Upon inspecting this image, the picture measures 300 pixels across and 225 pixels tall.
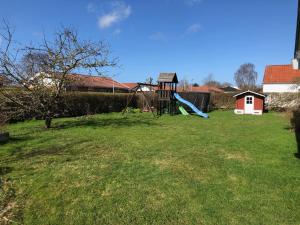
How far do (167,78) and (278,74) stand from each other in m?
19.5

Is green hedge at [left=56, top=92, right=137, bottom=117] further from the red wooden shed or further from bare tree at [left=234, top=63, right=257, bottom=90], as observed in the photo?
bare tree at [left=234, top=63, right=257, bottom=90]

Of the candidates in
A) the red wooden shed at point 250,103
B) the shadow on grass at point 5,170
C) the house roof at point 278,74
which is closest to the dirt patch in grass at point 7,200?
the shadow on grass at point 5,170

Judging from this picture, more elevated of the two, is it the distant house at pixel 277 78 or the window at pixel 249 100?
the distant house at pixel 277 78

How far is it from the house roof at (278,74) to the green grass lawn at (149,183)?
27130mm

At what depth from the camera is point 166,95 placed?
20062mm

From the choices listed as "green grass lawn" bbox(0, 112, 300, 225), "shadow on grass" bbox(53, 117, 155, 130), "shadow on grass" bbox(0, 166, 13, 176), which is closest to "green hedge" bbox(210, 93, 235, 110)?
"shadow on grass" bbox(53, 117, 155, 130)

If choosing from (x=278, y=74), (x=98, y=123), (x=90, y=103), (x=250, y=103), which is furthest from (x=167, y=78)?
(x=278, y=74)

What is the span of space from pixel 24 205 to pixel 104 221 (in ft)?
Result: 4.35

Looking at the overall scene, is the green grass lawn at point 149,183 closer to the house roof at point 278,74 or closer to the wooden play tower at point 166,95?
the wooden play tower at point 166,95

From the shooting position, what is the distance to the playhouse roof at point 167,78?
20375 millimetres

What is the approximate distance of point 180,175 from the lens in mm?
5332

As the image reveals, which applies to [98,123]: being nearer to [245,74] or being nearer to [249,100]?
[249,100]

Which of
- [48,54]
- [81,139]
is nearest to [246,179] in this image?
[81,139]

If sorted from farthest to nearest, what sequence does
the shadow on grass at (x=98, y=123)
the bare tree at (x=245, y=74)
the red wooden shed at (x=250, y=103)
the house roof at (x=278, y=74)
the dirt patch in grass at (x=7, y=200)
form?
the bare tree at (x=245, y=74), the house roof at (x=278, y=74), the red wooden shed at (x=250, y=103), the shadow on grass at (x=98, y=123), the dirt patch in grass at (x=7, y=200)
